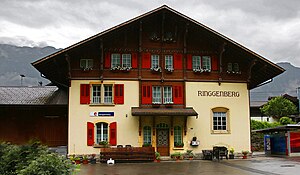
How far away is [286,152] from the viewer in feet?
78.0

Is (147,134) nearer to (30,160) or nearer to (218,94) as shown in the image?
(218,94)

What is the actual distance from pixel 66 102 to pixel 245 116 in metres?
9.97

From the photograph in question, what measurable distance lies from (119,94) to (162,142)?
136 inches

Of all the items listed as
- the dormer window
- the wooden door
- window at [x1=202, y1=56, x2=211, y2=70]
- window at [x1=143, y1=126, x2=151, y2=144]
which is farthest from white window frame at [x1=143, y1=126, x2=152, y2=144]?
window at [x1=202, y1=56, x2=211, y2=70]

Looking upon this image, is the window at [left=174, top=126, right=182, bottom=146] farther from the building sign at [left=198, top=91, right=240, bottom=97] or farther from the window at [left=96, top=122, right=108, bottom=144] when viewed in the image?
the window at [left=96, top=122, right=108, bottom=144]

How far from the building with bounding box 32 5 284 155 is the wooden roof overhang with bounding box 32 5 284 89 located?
2.1 inches

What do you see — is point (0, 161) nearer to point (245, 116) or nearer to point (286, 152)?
point (245, 116)

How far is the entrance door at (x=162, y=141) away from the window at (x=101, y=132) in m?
2.77

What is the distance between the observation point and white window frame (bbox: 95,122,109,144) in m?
22.0

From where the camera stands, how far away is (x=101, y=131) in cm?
2205

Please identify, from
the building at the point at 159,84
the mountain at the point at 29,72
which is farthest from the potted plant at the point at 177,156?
the mountain at the point at 29,72

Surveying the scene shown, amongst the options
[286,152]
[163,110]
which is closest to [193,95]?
[163,110]

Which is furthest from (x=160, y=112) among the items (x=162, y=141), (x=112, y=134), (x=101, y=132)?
(x=101, y=132)

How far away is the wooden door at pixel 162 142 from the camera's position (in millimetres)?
22516
